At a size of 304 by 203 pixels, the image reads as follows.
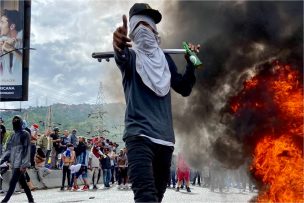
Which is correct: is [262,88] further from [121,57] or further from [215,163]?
[121,57]

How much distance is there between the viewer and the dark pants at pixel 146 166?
3.51 metres

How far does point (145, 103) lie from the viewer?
→ 378 centimetres

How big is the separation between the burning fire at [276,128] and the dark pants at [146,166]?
4691 millimetres

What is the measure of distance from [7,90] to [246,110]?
14167 millimetres

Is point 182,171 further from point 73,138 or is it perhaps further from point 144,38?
point 144,38

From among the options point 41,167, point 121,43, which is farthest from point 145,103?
point 41,167

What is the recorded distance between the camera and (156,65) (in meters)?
3.97

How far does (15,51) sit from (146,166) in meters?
20.2

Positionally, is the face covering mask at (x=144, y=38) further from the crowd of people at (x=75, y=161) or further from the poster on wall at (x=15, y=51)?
the poster on wall at (x=15, y=51)

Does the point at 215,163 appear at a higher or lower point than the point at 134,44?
lower

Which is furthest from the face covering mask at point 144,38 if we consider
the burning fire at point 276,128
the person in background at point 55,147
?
the person in background at point 55,147

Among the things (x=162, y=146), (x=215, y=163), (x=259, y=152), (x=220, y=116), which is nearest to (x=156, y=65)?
(x=162, y=146)

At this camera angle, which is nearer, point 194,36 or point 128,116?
point 128,116

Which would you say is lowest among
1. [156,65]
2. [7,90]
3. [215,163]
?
[215,163]
